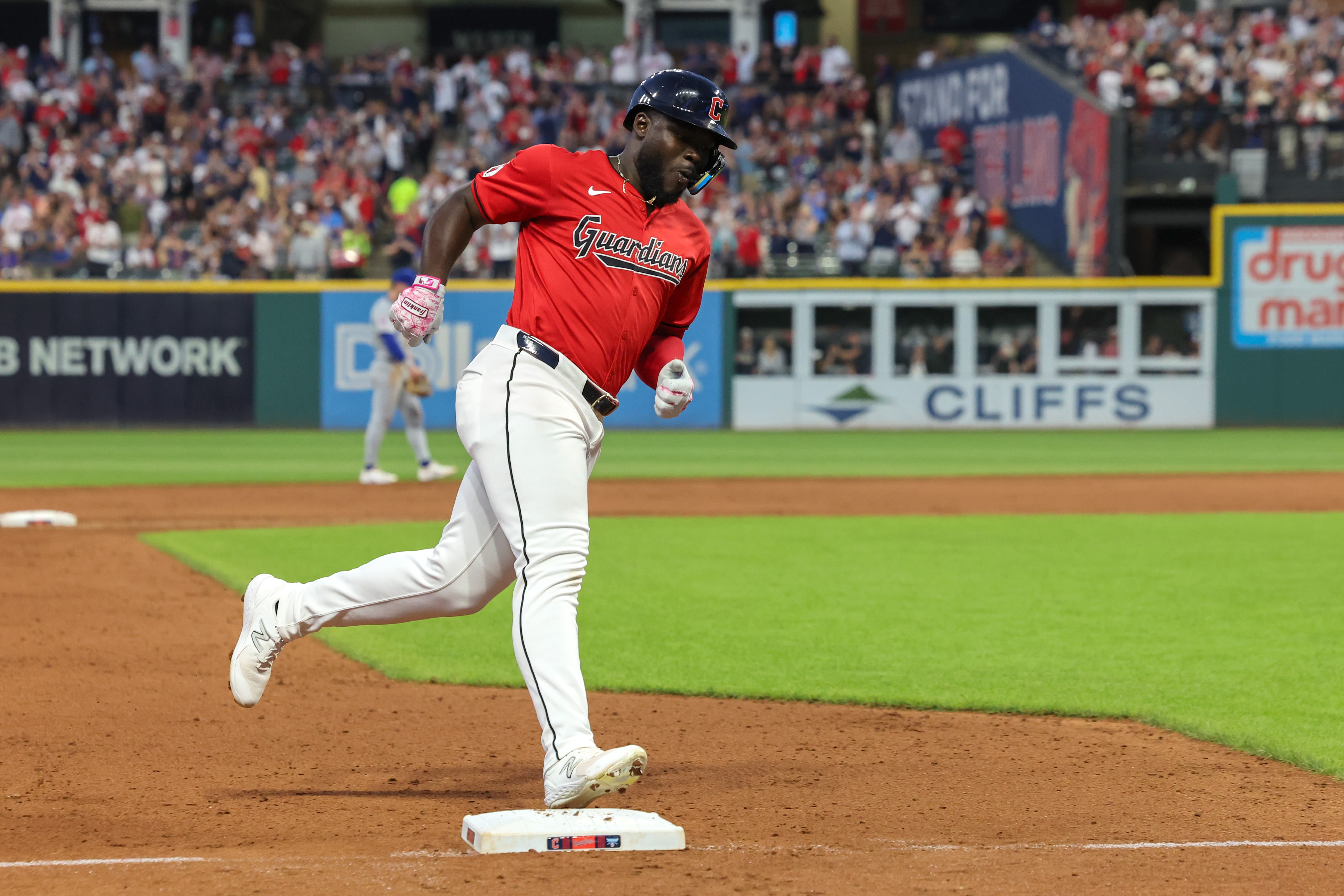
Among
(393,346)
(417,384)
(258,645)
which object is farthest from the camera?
(393,346)

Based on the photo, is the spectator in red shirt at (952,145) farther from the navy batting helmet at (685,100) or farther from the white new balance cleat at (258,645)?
the white new balance cleat at (258,645)

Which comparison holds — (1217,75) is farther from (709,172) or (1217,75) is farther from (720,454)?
(709,172)

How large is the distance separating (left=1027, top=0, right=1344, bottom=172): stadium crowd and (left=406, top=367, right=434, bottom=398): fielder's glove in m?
14.2

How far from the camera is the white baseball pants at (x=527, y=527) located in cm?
414

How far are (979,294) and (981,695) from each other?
17.4m

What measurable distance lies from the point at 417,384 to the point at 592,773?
10.3m

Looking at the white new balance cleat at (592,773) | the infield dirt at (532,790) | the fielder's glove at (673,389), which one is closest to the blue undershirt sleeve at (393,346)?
the infield dirt at (532,790)

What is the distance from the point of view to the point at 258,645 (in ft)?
15.5

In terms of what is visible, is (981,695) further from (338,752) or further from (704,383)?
(704,383)

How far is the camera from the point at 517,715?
19.5 ft

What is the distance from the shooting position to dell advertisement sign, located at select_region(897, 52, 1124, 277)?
946 inches

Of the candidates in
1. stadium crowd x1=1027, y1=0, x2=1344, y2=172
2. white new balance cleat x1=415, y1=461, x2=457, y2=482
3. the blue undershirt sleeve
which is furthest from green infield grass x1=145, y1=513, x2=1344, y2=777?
stadium crowd x1=1027, y1=0, x2=1344, y2=172

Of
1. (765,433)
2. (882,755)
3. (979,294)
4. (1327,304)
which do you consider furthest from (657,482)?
(1327,304)

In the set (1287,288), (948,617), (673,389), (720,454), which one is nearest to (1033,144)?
(1287,288)
